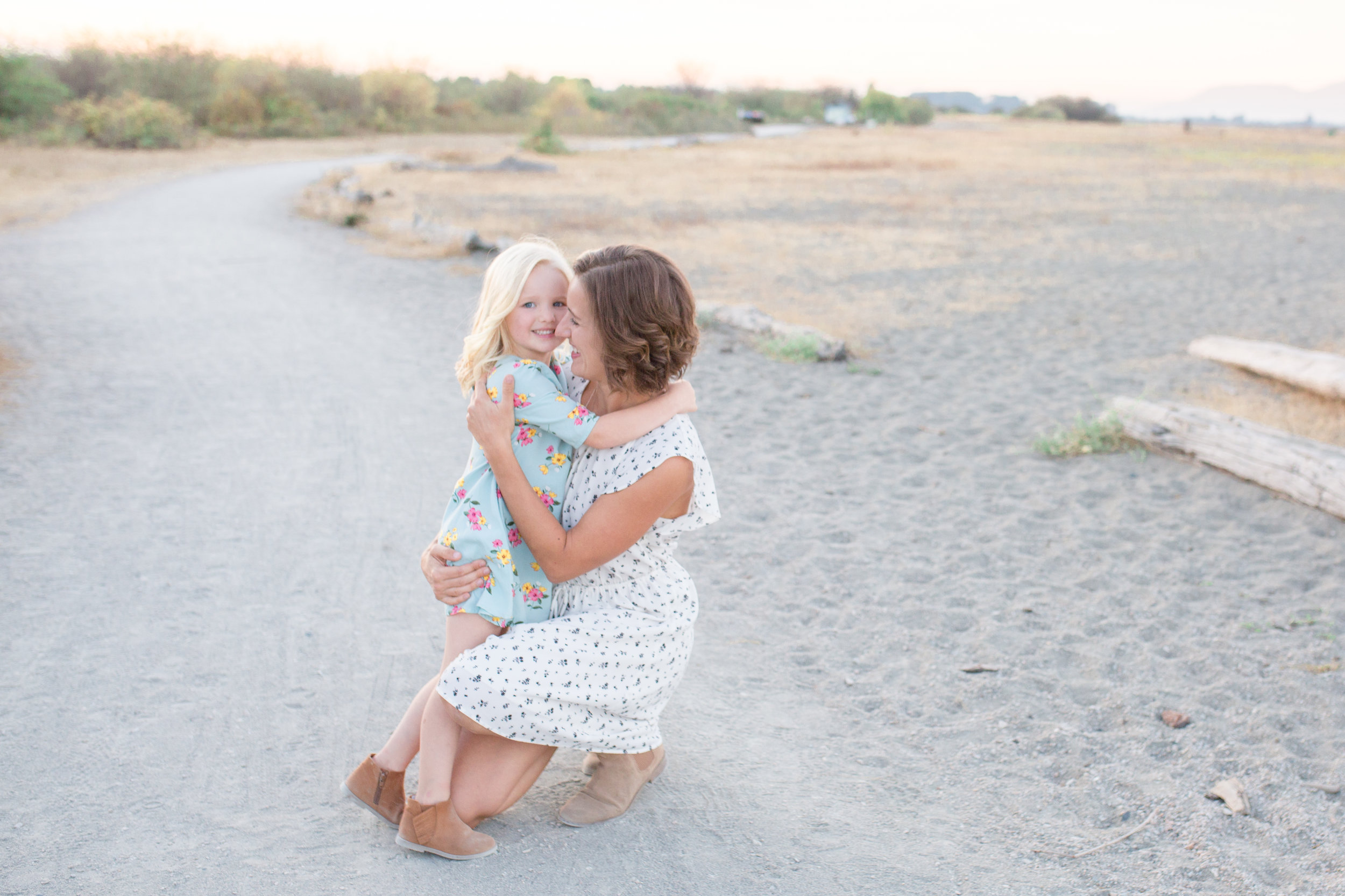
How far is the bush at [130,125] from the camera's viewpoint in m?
28.8

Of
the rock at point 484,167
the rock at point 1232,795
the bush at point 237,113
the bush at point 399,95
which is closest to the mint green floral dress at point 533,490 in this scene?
the rock at point 1232,795

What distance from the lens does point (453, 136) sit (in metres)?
42.7

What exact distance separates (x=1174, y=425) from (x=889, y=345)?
328cm

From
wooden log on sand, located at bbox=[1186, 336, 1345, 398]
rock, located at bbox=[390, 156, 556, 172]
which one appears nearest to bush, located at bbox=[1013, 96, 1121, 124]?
rock, located at bbox=[390, 156, 556, 172]

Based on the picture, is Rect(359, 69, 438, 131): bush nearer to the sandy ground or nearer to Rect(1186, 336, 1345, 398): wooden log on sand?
the sandy ground

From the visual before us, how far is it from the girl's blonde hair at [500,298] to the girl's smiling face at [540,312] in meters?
0.01

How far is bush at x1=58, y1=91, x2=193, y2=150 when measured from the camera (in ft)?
94.3

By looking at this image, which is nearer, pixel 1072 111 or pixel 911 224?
pixel 911 224

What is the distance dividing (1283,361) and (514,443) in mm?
7066

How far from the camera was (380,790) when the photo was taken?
2.44 m

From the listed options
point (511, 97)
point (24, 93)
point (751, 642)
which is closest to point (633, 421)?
point (751, 642)

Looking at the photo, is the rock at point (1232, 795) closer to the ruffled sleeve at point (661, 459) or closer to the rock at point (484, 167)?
the ruffled sleeve at point (661, 459)

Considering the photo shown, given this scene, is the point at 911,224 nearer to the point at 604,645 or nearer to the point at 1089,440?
the point at 1089,440

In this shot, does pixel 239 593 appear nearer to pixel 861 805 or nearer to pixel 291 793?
pixel 291 793
